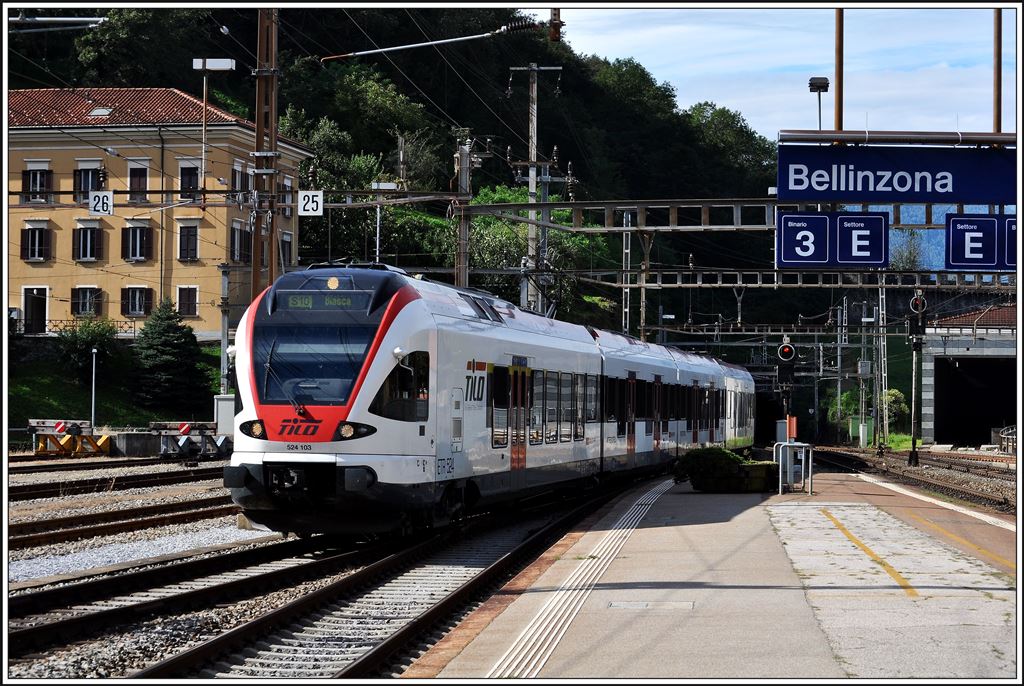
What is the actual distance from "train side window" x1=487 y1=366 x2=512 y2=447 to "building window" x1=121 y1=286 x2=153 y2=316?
1775 inches

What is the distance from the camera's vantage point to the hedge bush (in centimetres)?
2578

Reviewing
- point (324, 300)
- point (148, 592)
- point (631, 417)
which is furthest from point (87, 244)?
point (148, 592)

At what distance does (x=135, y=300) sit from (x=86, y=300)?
2313 millimetres

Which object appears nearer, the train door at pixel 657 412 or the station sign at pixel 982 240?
the station sign at pixel 982 240

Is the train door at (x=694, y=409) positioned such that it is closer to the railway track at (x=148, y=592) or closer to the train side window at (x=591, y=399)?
the train side window at (x=591, y=399)

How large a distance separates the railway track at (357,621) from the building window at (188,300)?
46.1 metres

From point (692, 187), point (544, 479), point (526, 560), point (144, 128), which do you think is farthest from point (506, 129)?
point (526, 560)

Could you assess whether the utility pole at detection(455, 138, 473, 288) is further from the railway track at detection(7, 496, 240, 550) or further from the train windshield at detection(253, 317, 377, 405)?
the train windshield at detection(253, 317, 377, 405)

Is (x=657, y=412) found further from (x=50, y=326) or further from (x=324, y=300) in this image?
(x=50, y=326)

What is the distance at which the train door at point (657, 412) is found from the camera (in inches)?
1307

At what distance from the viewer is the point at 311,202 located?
80.2 ft

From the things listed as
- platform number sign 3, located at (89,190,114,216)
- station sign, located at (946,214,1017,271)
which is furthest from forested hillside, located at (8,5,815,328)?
station sign, located at (946,214,1017,271)

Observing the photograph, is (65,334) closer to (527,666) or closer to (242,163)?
(242,163)

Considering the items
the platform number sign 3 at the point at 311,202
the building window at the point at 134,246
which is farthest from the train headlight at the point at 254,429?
the building window at the point at 134,246
